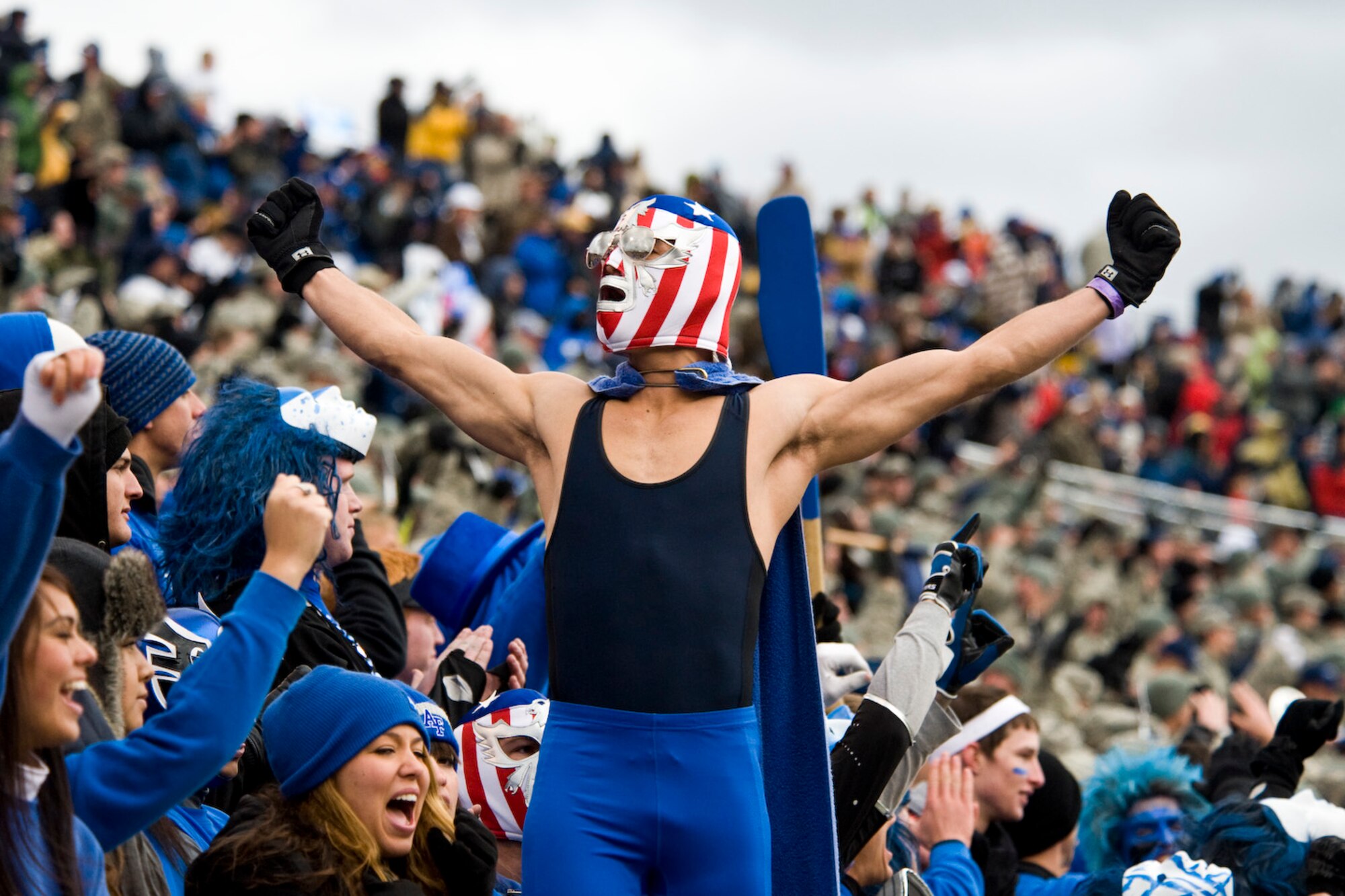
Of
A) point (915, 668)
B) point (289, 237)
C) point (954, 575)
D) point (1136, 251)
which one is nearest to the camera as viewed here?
point (1136, 251)

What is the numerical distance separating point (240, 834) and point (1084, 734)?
7.00 metres

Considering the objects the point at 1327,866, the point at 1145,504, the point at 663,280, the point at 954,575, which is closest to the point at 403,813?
the point at 663,280

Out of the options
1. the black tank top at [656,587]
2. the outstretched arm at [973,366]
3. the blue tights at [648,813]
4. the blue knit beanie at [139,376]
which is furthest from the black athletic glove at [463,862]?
the blue knit beanie at [139,376]

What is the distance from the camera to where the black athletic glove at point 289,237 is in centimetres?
364

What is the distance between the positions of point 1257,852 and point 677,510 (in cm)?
218

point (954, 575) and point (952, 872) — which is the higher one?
point (954, 575)

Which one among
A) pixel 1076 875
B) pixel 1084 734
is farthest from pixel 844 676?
pixel 1084 734

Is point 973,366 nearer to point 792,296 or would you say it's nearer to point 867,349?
point 792,296

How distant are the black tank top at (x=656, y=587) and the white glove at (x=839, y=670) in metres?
1.38

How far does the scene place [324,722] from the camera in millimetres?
3303

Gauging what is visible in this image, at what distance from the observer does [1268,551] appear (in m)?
17.9

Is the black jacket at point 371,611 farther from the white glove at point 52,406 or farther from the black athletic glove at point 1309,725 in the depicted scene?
the black athletic glove at point 1309,725

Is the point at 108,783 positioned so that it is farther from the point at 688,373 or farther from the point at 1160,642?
the point at 1160,642

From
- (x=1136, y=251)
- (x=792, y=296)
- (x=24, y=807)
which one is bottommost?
(x=24, y=807)
